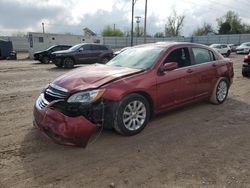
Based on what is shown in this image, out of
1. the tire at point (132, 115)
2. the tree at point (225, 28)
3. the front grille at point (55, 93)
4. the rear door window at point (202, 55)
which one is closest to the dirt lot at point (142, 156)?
the tire at point (132, 115)

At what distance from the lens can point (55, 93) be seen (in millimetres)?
4699

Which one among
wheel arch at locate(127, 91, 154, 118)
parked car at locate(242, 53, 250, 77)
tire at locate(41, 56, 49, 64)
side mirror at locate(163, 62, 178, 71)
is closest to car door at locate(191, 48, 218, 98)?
side mirror at locate(163, 62, 178, 71)

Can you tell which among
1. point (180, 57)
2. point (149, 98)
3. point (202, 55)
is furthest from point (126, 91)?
point (202, 55)

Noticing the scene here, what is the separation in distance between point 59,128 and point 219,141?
256 cm

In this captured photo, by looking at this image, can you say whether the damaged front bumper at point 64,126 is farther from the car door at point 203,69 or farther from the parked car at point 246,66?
the parked car at point 246,66

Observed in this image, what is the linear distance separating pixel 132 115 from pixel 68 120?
1.19m

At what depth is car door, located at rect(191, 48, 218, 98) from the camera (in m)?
6.32

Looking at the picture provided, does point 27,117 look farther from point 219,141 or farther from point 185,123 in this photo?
point 219,141

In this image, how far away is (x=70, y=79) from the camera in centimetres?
494

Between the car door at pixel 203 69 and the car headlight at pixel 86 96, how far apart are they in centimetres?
257

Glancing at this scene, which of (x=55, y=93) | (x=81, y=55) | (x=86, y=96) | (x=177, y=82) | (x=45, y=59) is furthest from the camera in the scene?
(x=45, y=59)

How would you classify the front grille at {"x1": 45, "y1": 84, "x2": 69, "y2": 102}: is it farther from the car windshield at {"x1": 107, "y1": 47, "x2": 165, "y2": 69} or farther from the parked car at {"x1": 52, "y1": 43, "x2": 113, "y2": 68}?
the parked car at {"x1": 52, "y1": 43, "x2": 113, "y2": 68}

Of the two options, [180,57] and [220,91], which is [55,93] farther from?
[220,91]

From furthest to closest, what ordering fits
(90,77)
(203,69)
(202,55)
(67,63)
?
1. (67,63)
2. (202,55)
3. (203,69)
4. (90,77)
